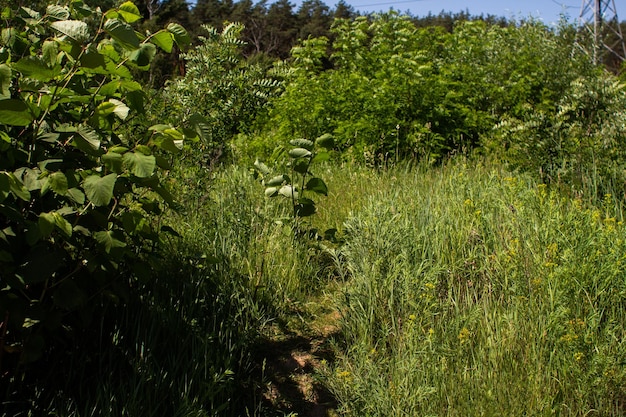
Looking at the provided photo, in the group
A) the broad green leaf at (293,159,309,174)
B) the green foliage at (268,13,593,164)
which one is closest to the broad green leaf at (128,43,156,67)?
the broad green leaf at (293,159,309,174)

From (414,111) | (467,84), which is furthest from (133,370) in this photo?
(467,84)

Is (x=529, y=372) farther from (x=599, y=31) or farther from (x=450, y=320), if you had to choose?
(x=599, y=31)

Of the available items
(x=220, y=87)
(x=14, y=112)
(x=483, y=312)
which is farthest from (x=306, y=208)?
(x=14, y=112)

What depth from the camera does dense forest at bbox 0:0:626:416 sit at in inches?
89.4

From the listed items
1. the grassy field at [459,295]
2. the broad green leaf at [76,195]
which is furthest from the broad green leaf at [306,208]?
the broad green leaf at [76,195]

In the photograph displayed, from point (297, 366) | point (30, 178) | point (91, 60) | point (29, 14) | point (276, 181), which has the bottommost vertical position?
point (297, 366)

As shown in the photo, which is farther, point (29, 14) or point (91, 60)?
point (29, 14)

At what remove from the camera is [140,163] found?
2.12m

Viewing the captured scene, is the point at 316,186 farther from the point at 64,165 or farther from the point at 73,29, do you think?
the point at 73,29

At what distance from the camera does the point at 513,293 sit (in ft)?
10.4

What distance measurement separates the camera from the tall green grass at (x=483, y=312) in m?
2.61

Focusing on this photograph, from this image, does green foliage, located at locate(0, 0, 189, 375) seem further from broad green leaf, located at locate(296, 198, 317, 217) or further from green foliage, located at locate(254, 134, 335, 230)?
broad green leaf, located at locate(296, 198, 317, 217)

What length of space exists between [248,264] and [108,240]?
1.48m

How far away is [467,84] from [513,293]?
17.6 ft
